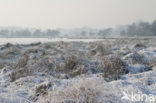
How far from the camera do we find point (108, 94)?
12.5 ft

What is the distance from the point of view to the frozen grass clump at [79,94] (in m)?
3.61

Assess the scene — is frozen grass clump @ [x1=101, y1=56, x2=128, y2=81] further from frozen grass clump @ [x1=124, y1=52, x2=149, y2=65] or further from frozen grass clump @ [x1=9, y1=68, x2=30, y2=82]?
frozen grass clump @ [x1=9, y1=68, x2=30, y2=82]

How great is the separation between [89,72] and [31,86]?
9.10 ft

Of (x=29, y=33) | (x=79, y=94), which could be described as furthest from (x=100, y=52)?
(x=29, y=33)

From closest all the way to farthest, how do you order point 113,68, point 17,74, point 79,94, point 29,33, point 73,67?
point 79,94 < point 17,74 < point 113,68 < point 73,67 < point 29,33

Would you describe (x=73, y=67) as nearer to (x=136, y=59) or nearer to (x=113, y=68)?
(x=113, y=68)

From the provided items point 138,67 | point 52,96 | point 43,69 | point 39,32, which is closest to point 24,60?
point 43,69

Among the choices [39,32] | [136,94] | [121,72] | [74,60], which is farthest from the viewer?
[39,32]

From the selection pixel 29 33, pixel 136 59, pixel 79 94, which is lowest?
pixel 136 59

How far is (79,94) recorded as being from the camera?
3670 mm

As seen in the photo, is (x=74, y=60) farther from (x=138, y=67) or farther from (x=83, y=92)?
(x=83, y=92)

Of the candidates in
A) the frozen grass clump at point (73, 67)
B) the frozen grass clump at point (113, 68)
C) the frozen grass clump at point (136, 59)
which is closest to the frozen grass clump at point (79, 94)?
the frozen grass clump at point (113, 68)

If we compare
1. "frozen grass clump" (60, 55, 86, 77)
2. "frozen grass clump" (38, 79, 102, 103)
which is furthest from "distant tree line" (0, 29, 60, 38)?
"frozen grass clump" (38, 79, 102, 103)

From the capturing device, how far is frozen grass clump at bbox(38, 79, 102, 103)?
3.61m
